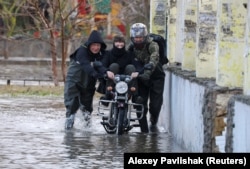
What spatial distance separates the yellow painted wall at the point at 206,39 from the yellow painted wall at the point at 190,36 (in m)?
2.15

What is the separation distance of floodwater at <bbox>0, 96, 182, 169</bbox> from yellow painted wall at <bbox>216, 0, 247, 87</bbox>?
1698 millimetres

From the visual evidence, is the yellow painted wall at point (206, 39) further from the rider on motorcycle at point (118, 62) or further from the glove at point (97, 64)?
the glove at point (97, 64)

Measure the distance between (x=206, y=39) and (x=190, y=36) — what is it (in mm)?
2396

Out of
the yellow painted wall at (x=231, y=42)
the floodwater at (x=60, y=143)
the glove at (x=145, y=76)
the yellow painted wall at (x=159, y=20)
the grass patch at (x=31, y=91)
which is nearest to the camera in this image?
the yellow painted wall at (x=231, y=42)

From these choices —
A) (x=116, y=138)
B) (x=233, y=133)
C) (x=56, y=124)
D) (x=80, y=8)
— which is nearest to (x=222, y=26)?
(x=233, y=133)

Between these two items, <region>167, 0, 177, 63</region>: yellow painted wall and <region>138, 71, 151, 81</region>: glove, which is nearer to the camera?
<region>138, 71, 151, 81</region>: glove

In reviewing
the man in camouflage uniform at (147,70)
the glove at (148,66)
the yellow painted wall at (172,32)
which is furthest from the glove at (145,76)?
the yellow painted wall at (172,32)

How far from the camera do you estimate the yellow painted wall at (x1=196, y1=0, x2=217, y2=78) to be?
1463 cm

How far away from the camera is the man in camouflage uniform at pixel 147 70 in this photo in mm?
17109

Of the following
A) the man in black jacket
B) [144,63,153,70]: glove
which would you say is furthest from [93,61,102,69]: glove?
[144,63,153,70]: glove

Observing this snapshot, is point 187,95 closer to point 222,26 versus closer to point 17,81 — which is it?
point 222,26

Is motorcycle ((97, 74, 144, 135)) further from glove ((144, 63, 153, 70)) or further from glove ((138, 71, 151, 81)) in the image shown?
glove ((144, 63, 153, 70))

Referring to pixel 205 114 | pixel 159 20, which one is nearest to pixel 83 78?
pixel 159 20

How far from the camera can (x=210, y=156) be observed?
1090 cm
